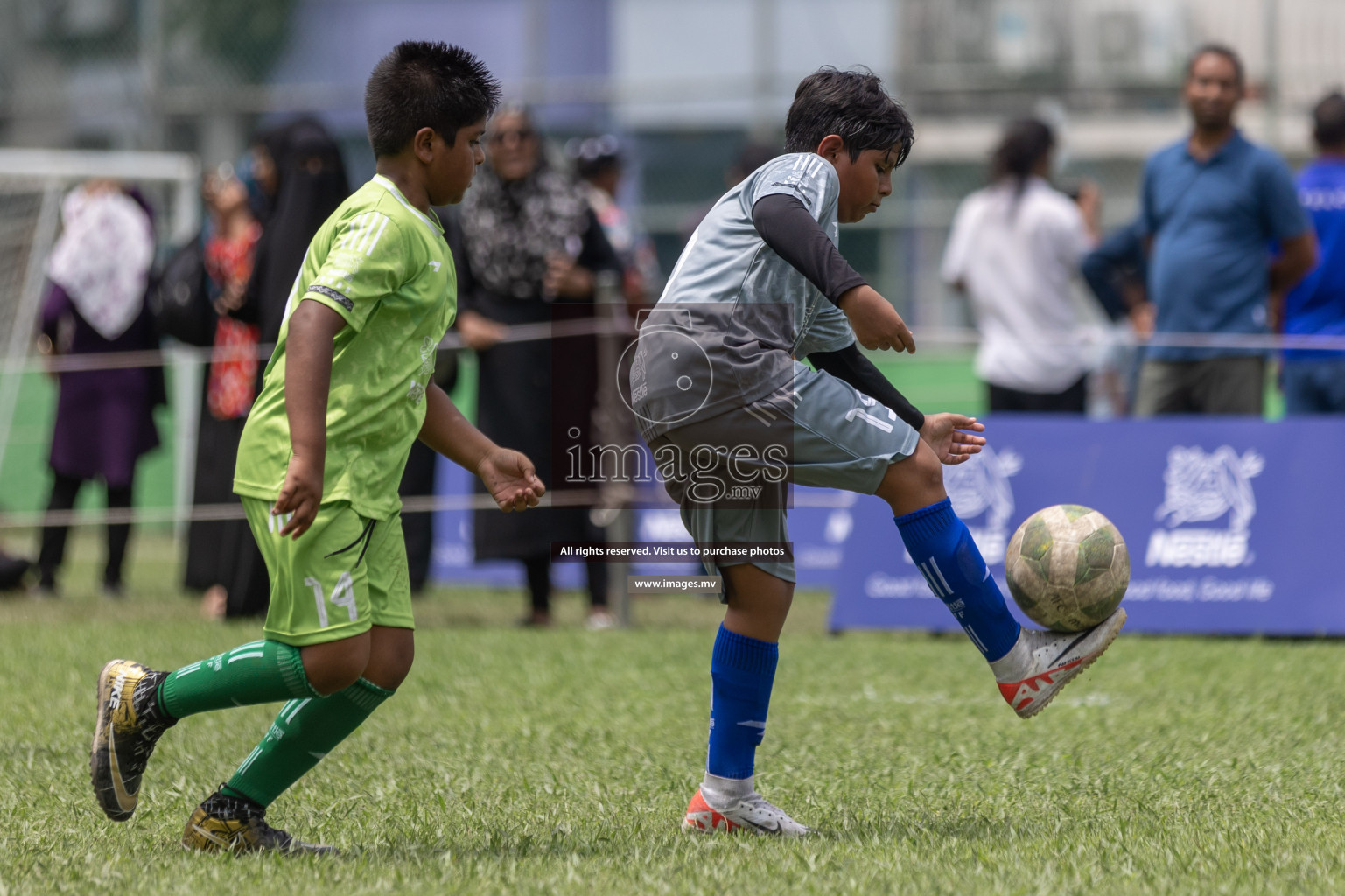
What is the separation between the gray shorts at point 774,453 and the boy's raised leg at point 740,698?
0.06m

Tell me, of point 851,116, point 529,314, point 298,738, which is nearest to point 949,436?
point 851,116

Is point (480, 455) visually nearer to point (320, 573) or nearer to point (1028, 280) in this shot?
point (320, 573)

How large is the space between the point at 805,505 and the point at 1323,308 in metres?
3.09

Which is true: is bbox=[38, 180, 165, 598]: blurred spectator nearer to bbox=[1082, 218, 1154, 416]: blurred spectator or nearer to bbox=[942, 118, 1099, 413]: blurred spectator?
bbox=[942, 118, 1099, 413]: blurred spectator

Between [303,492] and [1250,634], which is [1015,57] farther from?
[303,492]

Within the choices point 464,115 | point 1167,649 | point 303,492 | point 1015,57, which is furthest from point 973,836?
point 1015,57

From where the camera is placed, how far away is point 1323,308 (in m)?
8.06

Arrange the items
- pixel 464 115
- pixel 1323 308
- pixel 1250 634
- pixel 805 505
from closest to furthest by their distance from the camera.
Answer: pixel 464 115 → pixel 1250 634 → pixel 1323 308 → pixel 805 505

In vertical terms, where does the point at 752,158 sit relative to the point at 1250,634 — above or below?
above

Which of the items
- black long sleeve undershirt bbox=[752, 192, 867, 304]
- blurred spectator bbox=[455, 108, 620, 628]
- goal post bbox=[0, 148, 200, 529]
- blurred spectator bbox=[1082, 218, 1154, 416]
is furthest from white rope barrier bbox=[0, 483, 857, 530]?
black long sleeve undershirt bbox=[752, 192, 867, 304]

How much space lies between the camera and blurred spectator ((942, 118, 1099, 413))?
8203 millimetres

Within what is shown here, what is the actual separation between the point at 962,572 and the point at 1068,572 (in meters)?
0.27

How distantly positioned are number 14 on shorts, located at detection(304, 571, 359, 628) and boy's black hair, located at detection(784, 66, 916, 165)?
1.41m

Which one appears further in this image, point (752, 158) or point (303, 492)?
point (752, 158)
